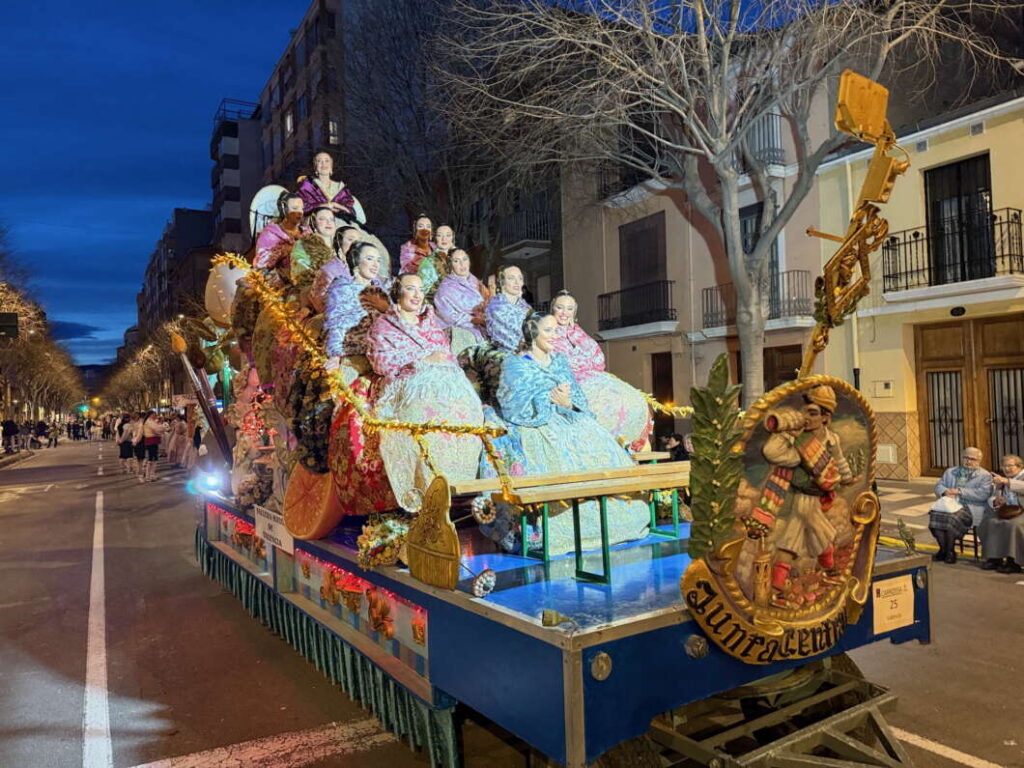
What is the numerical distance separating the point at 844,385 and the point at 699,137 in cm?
993

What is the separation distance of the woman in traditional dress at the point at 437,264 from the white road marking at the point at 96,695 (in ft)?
12.5

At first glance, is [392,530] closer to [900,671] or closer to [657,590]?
[657,590]

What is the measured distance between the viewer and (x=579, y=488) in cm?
326

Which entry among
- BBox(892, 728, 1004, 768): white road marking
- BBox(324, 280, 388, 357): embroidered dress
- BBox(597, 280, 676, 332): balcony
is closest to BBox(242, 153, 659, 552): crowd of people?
BBox(324, 280, 388, 357): embroidered dress

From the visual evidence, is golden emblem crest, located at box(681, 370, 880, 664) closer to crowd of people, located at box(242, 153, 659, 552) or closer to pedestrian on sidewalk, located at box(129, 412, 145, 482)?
crowd of people, located at box(242, 153, 659, 552)

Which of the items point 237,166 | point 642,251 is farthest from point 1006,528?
point 237,166

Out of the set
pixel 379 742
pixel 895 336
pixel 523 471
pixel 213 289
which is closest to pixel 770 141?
pixel 895 336

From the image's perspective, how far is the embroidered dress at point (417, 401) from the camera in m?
4.16

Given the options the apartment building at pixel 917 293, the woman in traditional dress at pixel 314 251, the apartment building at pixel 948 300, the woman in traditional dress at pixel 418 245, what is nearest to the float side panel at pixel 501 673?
the woman in traditional dress at pixel 314 251

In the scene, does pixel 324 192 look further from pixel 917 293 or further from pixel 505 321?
pixel 917 293

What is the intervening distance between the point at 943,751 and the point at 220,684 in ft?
14.0

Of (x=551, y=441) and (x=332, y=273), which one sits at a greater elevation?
(x=332, y=273)

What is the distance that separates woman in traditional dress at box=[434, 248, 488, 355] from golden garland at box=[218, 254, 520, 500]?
4.12 feet

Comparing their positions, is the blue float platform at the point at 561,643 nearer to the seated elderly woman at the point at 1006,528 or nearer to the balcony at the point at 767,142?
the seated elderly woman at the point at 1006,528
